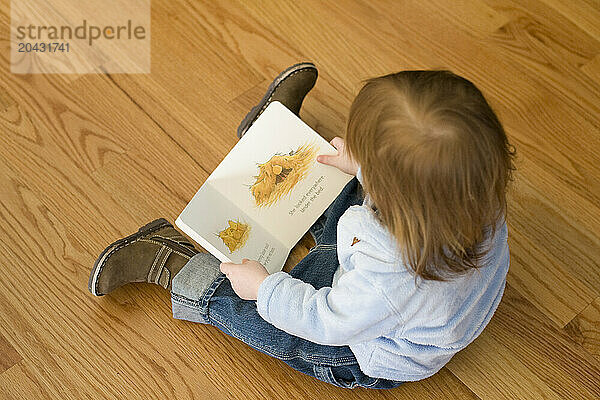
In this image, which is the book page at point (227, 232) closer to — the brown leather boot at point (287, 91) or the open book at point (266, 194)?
the open book at point (266, 194)

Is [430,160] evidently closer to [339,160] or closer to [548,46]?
[339,160]

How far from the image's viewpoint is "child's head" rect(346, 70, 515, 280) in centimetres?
67

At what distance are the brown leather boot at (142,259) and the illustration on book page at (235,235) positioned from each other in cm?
6

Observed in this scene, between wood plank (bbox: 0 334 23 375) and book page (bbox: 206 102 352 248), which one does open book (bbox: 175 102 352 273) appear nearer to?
book page (bbox: 206 102 352 248)

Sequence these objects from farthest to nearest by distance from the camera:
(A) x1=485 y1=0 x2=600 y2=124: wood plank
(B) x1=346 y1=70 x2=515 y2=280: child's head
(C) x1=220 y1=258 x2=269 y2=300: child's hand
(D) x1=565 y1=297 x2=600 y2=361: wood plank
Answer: (A) x1=485 y1=0 x2=600 y2=124: wood plank → (D) x1=565 y1=297 x2=600 y2=361: wood plank → (C) x1=220 y1=258 x2=269 y2=300: child's hand → (B) x1=346 y1=70 x2=515 y2=280: child's head

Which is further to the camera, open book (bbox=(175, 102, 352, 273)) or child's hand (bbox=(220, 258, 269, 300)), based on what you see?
open book (bbox=(175, 102, 352, 273))

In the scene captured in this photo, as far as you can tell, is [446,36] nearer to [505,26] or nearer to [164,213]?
[505,26]

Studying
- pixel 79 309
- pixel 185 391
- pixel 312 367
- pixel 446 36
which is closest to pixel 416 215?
pixel 312 367

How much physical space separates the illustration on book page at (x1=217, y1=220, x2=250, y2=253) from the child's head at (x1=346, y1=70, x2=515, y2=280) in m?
0.36

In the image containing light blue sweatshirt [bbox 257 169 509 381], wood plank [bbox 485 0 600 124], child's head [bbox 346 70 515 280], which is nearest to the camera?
child's head [bbox 346 70 515 280]

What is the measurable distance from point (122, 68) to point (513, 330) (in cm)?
82

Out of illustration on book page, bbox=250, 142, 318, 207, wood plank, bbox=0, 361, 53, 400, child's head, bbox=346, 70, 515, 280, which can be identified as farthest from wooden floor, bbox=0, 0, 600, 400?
child's head, bbox=346, 70, 515, 280

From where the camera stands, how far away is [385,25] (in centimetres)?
137

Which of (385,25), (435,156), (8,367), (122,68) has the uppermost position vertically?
(435,156)
